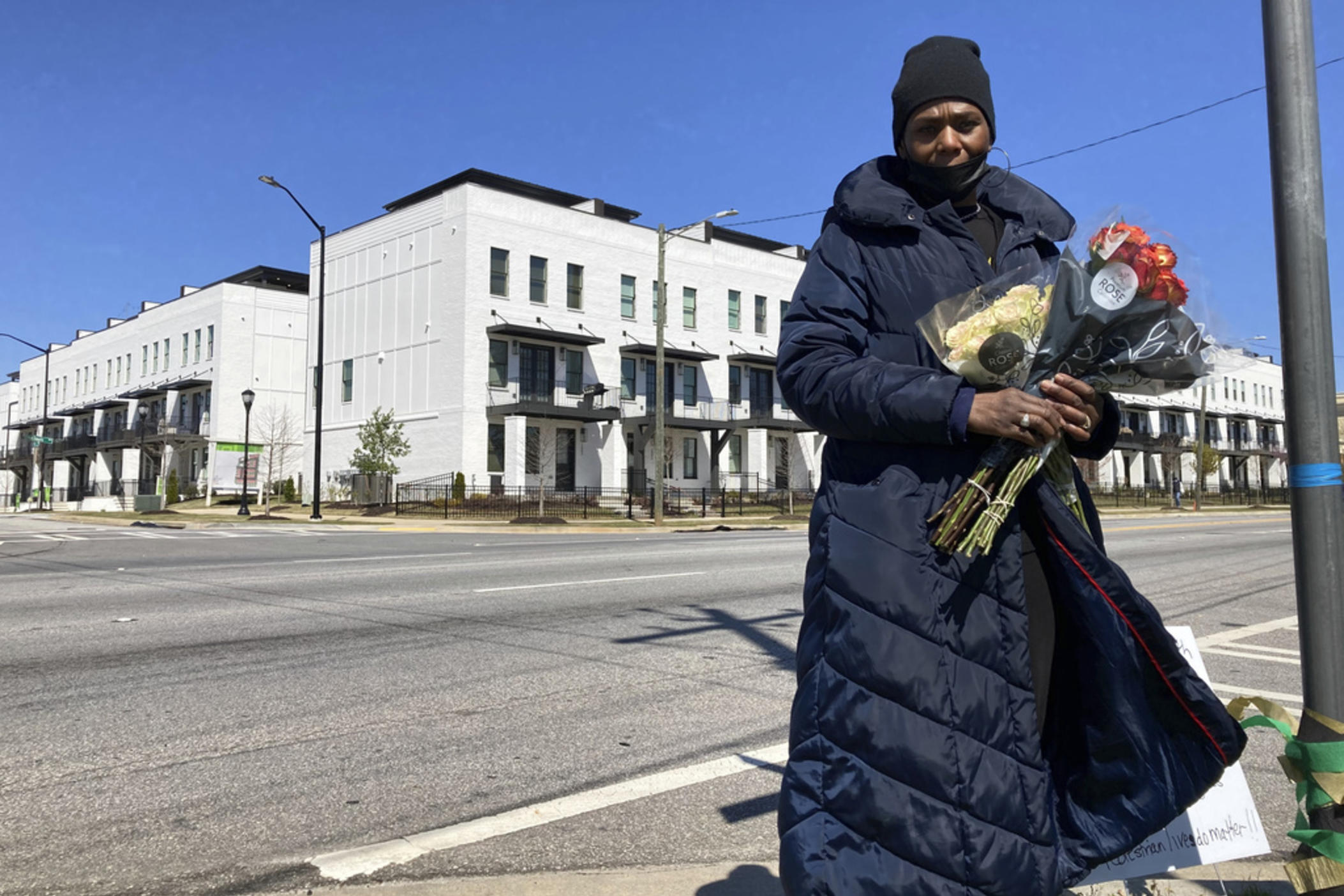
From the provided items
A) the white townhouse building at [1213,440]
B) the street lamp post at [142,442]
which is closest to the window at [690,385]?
the street lamp post at [142,442]

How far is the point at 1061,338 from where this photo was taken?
1978 mm

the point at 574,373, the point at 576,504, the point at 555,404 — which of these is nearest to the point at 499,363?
the point at 555,404

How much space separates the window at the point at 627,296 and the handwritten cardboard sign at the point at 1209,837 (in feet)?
134

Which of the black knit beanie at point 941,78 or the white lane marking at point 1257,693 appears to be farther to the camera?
the white lane marking at point 1257,693

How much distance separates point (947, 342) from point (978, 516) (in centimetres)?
37

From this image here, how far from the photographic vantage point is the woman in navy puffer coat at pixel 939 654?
1.92 meters

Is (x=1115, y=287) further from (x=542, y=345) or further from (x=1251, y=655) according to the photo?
(x=542, y=345)

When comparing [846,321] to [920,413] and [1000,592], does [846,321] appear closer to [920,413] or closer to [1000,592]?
[920,413]

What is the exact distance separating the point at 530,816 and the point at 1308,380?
2.97 metres

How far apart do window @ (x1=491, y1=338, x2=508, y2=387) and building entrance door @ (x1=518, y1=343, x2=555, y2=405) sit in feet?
1.92

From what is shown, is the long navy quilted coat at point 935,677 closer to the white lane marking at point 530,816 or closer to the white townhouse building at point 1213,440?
the white lane marking at point 530,816

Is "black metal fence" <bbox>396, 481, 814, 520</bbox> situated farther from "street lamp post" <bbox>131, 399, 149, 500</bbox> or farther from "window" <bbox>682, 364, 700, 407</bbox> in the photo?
"street lamp post" <bbox>131, 399, 149, 500</bbox>

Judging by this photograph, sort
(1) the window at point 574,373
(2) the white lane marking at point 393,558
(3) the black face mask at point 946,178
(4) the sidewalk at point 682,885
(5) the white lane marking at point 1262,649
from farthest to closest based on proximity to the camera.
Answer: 1. (1) the window at point 574,373
2. (2) the white lane marking at point 393,558
3. (5) the white lane marking at point 1262,649
4. (4) the sidewalk at point 682,885
5. (3) the black face mask at point 946,178

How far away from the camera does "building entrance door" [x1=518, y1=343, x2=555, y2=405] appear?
1549 inches
